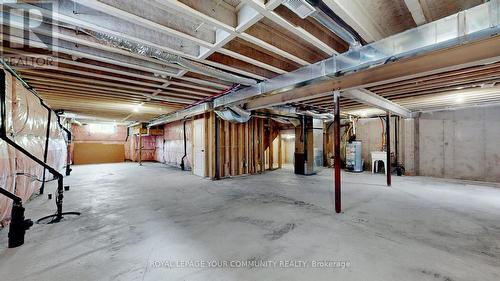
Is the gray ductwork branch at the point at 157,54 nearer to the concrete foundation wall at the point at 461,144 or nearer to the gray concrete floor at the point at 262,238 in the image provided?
the gray concrete floor at the point at 262,238

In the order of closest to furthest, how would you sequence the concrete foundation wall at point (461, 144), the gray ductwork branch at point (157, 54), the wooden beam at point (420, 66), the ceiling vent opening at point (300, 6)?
1. the ceiling vent opening at point (300, 6)
2. the wooden beam at point (420, 66)
3. the gray ductwork branch at point (157, 54)
4. the concrete foundation wall at point (461, 144)

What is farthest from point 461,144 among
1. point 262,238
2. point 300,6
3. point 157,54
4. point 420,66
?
point 157,54

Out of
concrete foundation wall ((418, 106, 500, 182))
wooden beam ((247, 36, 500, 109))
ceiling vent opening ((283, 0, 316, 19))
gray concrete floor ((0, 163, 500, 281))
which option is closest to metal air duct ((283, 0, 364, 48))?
ceiling vent opening ((283, 0, 316, 19))

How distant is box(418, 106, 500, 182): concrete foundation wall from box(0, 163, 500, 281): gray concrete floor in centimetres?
256

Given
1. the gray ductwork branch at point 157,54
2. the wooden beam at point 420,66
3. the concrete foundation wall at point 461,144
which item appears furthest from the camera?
the concrete foundation wall at point 461,144

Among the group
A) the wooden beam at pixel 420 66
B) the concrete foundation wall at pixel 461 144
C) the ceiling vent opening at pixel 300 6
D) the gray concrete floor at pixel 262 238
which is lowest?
the gray concrete floor at pixel 262 238

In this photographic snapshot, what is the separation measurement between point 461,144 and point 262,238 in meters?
7.31

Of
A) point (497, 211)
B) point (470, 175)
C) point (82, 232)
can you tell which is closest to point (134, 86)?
point (82, 232)

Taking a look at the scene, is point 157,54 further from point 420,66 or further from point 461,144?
point 461,144

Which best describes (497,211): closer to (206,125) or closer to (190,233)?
(190,233)

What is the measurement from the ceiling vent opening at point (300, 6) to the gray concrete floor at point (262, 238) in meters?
2.15

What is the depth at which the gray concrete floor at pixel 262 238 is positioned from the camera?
1.68 metres

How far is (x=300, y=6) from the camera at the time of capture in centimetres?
162

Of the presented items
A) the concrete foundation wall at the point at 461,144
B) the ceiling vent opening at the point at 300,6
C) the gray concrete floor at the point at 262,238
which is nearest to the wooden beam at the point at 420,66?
the ceiling vent opening at the point at 300,6
